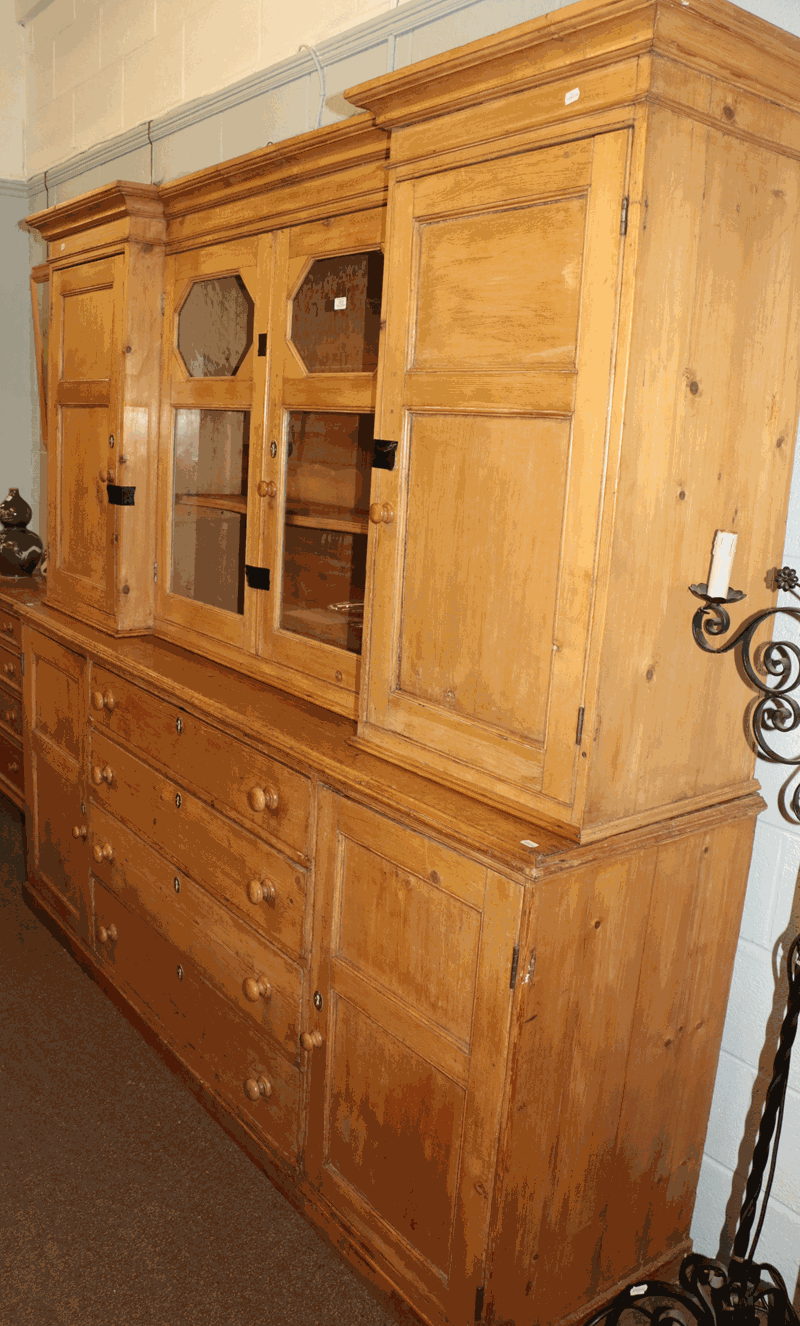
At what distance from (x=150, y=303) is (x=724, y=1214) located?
8.29 feet

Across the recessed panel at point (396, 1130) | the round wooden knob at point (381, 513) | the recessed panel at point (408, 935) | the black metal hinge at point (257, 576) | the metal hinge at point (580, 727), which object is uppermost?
the round wooden knob at point (381, 513)

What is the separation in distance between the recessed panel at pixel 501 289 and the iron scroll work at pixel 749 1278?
1064mm

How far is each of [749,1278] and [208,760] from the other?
4.70 ft

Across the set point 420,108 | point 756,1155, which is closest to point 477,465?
point 420,108

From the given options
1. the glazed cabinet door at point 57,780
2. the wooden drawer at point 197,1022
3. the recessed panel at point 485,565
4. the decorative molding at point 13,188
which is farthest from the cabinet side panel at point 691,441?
the decorative molding at point 13,188

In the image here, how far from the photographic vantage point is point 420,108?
1.62 meters

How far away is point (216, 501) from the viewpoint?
2604 millimetres

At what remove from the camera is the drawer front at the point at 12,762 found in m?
3.98

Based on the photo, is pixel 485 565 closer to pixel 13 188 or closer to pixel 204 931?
pixel 204 931

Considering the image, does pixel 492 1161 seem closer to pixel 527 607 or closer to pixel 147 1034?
pixel 527 607

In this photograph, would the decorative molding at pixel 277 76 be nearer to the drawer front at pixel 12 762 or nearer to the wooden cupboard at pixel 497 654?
the wooden cupboard at pixel 497 654

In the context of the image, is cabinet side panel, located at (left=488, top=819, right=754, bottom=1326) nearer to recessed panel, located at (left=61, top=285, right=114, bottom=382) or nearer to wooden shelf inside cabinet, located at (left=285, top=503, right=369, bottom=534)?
wooden shelf inside cabinet, located at (left=285, top=503, right=369, bottom=534)

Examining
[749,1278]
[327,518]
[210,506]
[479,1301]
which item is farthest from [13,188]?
[749,1278]

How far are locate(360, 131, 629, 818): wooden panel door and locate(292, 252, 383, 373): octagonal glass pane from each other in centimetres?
32
